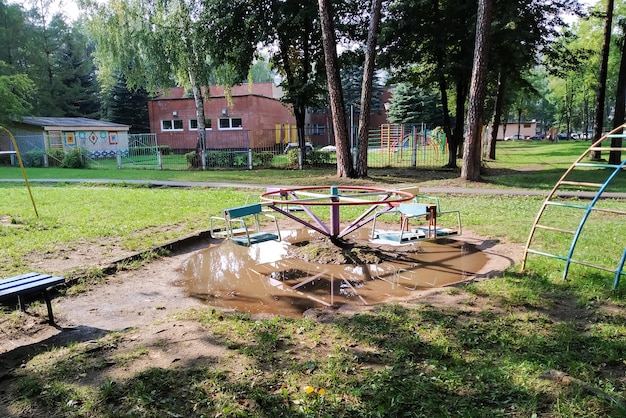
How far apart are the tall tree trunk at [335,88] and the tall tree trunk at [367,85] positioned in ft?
1.72

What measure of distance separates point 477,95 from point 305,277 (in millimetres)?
10832

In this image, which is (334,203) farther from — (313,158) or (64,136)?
(64,136)

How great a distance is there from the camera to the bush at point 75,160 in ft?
89.3

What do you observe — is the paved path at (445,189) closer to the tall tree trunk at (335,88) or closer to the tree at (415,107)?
the tall tree trunk at (335,88)

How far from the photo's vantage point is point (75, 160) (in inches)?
1074

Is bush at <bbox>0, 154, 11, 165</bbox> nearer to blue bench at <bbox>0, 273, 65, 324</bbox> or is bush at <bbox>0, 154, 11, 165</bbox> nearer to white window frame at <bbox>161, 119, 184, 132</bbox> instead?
white window frame at <bbox>161, 119, 184, 132</bbox>

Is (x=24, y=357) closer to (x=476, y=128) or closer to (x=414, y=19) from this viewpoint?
(x=476, y=128)

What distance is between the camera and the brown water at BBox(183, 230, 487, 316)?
544cm

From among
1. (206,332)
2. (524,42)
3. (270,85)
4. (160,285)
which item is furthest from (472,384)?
(270,85)

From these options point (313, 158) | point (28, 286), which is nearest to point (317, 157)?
point (313, 158)

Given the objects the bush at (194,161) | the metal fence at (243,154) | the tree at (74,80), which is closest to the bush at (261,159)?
the metal fence at (243,154)

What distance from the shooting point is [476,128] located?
1473cm

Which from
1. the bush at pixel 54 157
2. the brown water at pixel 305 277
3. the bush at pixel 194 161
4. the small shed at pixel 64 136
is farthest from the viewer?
the small shed at pixel 64 136

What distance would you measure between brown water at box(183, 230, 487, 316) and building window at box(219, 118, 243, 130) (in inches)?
1206
